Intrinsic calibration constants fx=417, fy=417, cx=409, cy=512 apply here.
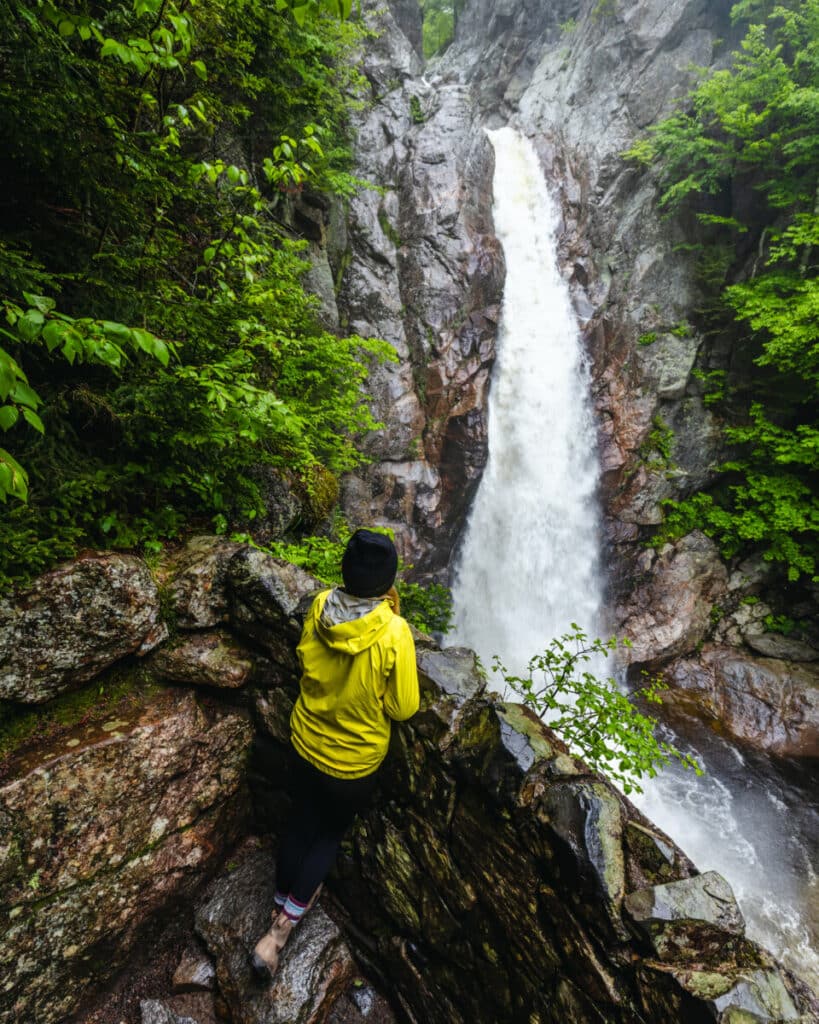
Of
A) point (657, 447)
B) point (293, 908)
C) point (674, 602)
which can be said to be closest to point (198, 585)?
point (293, 908)

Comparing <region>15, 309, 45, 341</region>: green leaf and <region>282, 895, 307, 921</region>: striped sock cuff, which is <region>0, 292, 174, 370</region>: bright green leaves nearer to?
<region>15, 309, 45, 341</region>: green leaf

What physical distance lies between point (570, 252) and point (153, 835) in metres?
16.6

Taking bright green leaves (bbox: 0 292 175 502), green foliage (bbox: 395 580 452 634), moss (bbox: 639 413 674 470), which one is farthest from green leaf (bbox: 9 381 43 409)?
moss (bbox: 639 413 674 470)

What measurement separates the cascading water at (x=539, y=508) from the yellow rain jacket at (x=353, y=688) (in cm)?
788

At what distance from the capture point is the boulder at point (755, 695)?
8.55 m

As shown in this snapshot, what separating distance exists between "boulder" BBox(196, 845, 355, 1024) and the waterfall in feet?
25.2

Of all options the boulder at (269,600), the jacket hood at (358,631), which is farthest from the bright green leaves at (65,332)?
the boulder at (269,600)

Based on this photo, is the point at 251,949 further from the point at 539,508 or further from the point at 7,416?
the point at 539,508

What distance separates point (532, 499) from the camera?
11.4 metres

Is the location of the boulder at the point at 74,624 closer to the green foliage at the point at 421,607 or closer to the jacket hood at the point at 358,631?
the jacket hood at the point at 358,631

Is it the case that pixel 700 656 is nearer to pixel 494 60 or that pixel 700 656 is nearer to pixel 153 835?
pixel 153 835

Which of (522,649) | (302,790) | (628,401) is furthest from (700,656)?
(302,790)

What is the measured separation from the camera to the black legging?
7.97 ft

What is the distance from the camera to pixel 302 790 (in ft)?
8.39
